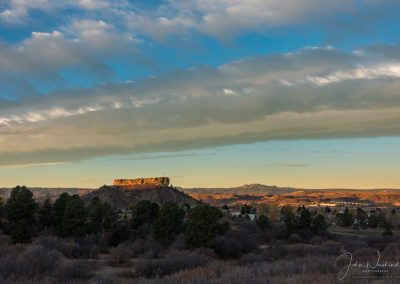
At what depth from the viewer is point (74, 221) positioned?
135ft

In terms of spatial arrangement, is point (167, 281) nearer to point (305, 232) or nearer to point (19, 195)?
point (19, 195)

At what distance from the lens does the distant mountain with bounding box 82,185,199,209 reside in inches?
6398

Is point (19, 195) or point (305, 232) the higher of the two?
point (19, 195)

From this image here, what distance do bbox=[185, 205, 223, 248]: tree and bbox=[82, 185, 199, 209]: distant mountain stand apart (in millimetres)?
122838

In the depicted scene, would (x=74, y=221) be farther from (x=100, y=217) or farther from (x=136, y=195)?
(x=136, y=195)

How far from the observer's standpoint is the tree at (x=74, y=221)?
40381 mm

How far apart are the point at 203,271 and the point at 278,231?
42521mm

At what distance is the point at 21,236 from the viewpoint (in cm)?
3653

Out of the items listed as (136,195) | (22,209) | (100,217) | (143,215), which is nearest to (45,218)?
(22,209)

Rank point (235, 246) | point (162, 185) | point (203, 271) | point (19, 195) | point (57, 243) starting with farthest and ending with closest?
point (162, 185) < point (19, 195) < point (235, 246) < point (57, 243) < point (203, 271)

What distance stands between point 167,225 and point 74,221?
8233mm

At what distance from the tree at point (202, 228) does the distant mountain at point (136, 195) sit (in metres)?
123

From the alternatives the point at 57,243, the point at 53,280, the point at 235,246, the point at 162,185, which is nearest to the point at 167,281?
the point at 53,280

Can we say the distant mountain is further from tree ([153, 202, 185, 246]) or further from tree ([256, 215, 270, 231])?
tree ([153, 202, 185, 246])
